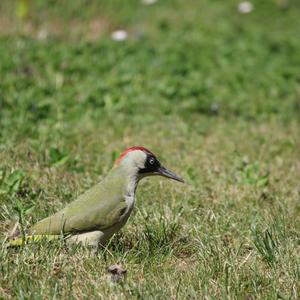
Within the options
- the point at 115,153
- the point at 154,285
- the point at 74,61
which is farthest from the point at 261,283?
the point at 74,61

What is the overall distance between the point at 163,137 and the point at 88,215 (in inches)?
130

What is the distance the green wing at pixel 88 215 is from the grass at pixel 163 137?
0.46ft

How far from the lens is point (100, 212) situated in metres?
4.70

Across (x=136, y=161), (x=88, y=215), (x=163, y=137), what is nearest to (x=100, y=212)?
(x=88, y=215)

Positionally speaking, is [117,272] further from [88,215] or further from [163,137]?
[163,137]

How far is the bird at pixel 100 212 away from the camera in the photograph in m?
4.61

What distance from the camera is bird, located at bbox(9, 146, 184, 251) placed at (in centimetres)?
461

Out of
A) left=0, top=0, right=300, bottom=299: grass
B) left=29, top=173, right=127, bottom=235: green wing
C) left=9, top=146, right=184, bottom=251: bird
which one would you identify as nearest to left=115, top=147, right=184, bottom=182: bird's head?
left=9, top=146, right=184, bottom=251: bird

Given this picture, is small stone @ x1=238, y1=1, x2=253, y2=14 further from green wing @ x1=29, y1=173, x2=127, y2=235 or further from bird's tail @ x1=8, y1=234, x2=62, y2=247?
bird's tail @ x1=8, y1=234, x2=62, y2=247

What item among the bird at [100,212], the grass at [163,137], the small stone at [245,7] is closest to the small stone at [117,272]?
the grass at [163,137]

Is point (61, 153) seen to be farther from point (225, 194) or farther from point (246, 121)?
point (246, 121)

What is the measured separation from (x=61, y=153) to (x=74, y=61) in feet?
11.6

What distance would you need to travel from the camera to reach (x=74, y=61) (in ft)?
32.2

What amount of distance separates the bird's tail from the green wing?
0.08ft
